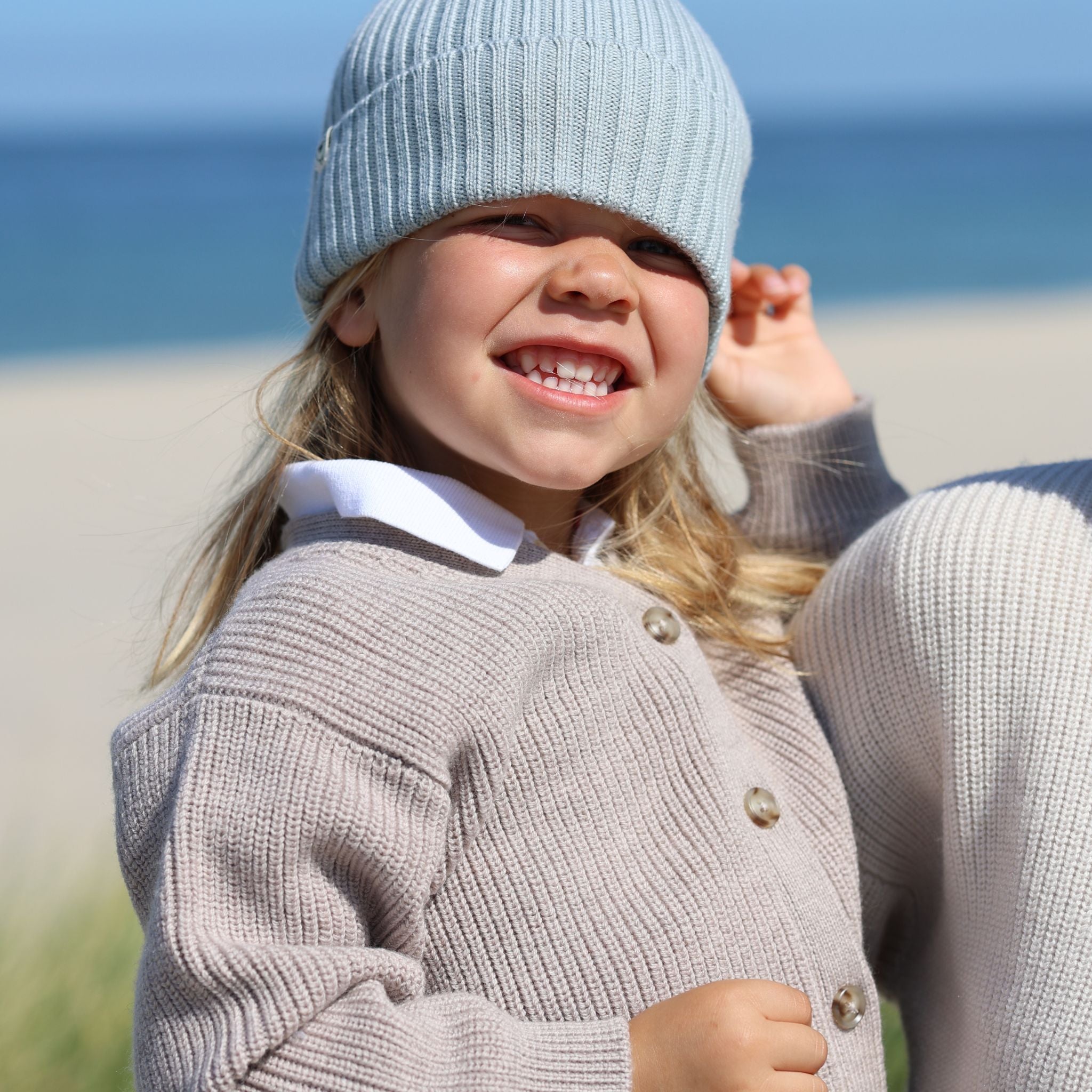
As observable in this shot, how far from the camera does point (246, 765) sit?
1459 mm

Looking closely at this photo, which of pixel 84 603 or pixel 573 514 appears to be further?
pixel 84 603

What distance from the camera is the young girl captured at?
1444mm

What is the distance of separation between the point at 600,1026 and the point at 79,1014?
4.78 ft

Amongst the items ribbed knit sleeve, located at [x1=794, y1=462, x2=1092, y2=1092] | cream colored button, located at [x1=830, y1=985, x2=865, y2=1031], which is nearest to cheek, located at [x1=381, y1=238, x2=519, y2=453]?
ribbed knit sleeve, located at [x1=794, y1=462, x2=1092, y2=1092]

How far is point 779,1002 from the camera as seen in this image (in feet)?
5.09

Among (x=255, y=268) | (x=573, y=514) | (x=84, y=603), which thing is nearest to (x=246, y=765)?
(x=573, y=514)

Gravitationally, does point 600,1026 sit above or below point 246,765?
below

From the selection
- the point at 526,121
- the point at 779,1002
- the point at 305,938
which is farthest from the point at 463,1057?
the point at 526,121

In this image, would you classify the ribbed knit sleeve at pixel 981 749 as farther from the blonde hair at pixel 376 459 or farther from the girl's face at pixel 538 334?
the girl's face at pixel 538 334

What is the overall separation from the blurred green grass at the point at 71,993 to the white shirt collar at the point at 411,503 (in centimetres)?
110

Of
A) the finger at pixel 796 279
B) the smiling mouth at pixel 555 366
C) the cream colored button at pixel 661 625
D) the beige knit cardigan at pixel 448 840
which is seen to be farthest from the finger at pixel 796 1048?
the finger at pixel 796 279

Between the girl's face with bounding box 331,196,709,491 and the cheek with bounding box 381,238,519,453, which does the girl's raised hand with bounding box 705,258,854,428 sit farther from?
the cheek with bounding box 381,238,519,453

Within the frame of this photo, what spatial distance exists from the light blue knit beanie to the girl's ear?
46mm

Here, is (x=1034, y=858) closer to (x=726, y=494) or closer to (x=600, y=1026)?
(x=600, y=1026)
